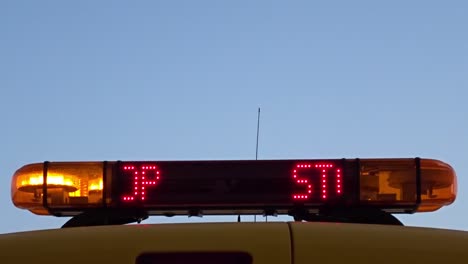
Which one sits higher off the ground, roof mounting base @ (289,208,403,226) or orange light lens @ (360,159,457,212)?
orange light lens @ (360,159,457,212)

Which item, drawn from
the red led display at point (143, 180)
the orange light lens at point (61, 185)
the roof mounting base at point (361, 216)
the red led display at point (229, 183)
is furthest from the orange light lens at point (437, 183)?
the orange light lens at point (61, 185)

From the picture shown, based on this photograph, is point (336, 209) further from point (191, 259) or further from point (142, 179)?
point (191, 259)

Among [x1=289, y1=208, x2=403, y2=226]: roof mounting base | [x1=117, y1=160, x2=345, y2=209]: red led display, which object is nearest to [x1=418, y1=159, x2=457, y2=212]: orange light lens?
[x1=289, y1=208, x2=403, y2=226]: roof mounting base

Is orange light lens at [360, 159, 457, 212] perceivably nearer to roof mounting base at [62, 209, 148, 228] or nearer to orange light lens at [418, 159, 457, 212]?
orange light lens at [418, 159, 457, 212]

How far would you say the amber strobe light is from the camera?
3.43 m

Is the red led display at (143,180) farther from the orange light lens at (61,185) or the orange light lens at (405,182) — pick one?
the orange light lens at (405,182)

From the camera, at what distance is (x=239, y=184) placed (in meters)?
3.45

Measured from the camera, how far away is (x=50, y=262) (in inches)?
103

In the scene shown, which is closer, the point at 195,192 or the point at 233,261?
the point at 233,261

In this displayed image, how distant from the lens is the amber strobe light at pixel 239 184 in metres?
3.43

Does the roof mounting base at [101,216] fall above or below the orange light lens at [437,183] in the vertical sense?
below

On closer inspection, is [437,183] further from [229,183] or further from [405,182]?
[229,183]

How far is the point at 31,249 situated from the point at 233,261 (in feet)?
1.65

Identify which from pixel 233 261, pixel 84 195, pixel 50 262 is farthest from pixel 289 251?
pixel 84 195
